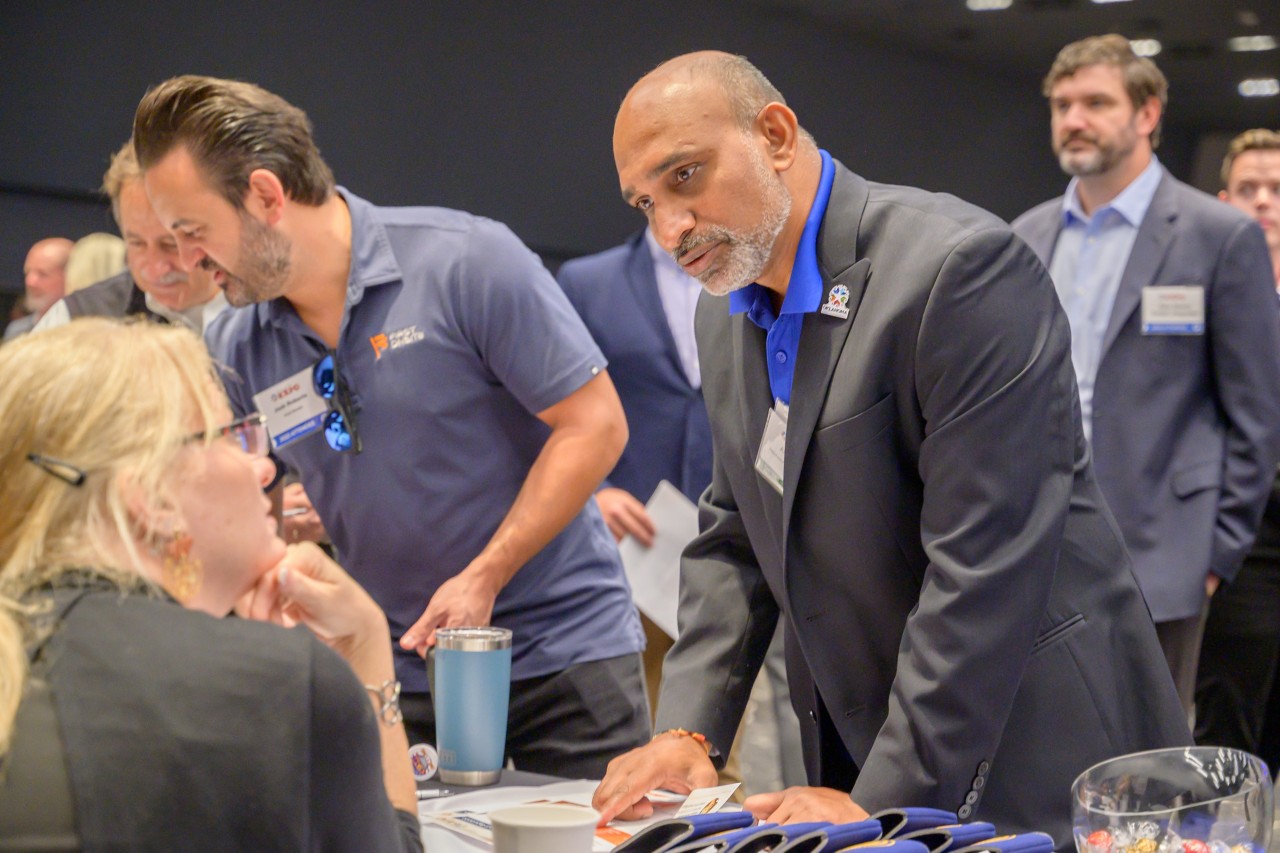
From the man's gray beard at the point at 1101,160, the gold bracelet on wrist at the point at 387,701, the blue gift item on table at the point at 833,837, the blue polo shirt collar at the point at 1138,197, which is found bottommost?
the blue gift item on table at the point at 833,837

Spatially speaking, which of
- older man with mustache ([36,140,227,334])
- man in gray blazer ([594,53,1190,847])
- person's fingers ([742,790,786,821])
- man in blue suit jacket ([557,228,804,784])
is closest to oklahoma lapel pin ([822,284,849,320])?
man in gray blazer ([594,53,1190,847])

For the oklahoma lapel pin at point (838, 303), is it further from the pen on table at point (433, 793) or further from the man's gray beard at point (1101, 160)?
the man's gray beard at point (1101, 160)

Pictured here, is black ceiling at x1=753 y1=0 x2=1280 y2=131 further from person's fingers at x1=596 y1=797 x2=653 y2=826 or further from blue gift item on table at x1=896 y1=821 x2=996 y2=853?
blue gift item on table at x1=896 y1=821 x2=996 y2=853

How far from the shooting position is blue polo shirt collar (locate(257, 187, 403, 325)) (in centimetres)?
227

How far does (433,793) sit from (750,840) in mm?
682

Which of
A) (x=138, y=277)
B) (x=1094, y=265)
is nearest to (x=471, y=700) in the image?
(x=138, y=277)

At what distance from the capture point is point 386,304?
7.47 ft

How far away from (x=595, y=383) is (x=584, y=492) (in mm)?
189

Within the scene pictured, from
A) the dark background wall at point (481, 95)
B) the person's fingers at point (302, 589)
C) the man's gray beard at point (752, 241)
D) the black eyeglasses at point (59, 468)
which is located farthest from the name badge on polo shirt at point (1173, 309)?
the dark background wall at point (481, 95)

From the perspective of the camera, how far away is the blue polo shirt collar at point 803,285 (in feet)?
5.61

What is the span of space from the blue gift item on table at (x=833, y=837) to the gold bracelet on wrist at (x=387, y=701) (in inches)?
17.2

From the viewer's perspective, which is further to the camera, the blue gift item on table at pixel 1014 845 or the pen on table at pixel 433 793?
the pen on table at pixel 433 793

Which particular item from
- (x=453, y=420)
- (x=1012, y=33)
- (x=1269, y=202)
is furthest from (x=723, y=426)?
(x=1012, y=33)

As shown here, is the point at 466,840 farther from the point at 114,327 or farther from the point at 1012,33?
the point at 1012,33
